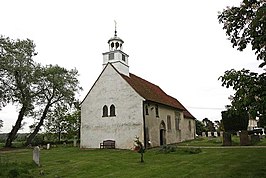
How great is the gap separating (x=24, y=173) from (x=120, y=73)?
62.0ft

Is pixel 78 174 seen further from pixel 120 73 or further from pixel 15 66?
pixel 15 66

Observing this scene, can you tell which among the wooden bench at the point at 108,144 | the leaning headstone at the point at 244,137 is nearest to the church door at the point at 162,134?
the wooden bench at the point at 108,144

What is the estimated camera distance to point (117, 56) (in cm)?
3269

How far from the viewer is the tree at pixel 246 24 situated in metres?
9.86

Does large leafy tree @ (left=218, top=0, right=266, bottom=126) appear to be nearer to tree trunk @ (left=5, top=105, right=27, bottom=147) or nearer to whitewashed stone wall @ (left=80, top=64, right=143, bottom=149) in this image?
whitewashed stone wall @ (left=80, top=64, right=143, bottom=149)

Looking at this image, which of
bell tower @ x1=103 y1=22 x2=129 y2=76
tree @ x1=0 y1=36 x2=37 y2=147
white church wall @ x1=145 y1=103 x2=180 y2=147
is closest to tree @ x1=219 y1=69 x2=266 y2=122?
white church wall @ x1=145 y1=103 x2=180 y2=147

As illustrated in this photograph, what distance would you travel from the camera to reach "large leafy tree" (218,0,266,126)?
961 centimetres

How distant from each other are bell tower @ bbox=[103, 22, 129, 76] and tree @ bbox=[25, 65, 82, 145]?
12193mm

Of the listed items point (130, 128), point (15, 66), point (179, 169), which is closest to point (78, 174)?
point (179, 169)

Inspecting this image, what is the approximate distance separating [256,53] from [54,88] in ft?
118

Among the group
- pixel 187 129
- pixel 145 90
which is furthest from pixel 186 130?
pixel 145 90

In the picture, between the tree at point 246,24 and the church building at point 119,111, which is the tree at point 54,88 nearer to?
the church building at point 119,111

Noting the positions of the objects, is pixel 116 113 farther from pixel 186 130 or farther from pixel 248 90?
pixel 248 90

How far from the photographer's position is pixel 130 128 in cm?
2911
